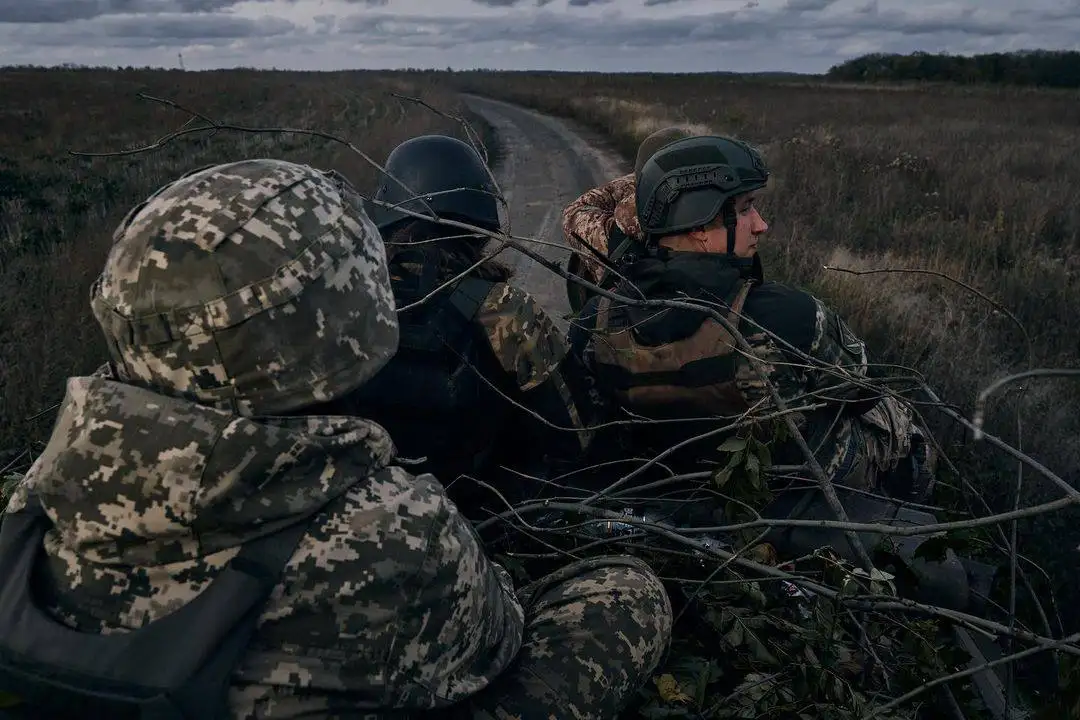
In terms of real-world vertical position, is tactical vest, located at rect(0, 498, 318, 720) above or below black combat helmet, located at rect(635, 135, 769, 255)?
below

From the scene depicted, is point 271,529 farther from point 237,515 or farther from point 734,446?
point 734,446

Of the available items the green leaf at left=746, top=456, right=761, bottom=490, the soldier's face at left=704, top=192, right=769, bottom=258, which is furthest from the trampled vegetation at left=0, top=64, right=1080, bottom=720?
the soldier's face at left=704, top=192, right=769, bottom=258

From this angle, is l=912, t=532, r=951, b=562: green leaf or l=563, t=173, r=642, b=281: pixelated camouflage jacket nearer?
l=912, t=532, r=951, b=562: green leaf

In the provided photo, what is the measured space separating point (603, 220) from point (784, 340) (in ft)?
7.47

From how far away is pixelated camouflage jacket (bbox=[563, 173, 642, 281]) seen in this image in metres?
4.53

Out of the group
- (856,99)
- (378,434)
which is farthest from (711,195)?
(856,99)

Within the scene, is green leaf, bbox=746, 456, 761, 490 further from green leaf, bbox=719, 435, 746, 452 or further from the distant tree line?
the distant tree line

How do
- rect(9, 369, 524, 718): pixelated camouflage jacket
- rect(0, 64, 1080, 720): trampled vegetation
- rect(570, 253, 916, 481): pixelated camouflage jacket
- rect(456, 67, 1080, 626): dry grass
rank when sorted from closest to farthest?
rect(9, 369, 524, 718): pixelated camouflage jacket
rect(0, 64, 1080, 720): trampled vegetation
rect(570, 253, 916, 481): pixelated camouflage jacket
rect(456, 67, 1080, 626): dry grass

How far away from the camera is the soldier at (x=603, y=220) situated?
4535mm

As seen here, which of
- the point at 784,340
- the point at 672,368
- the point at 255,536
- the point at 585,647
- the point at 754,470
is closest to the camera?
the point at 255,536

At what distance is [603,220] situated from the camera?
188 inches

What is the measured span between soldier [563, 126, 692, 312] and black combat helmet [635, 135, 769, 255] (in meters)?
0.99

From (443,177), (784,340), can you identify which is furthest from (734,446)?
(443,177)

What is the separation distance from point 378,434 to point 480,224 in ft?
7.40
